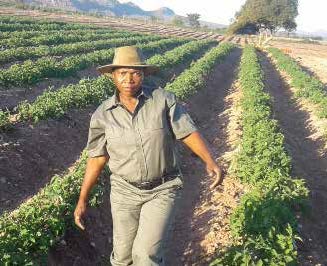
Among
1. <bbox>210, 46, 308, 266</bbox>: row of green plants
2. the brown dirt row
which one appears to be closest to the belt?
the brown dirt row

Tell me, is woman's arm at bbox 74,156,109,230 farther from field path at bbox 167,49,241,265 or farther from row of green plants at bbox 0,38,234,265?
field path at bbox 167,49,241,265

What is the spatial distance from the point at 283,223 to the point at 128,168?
2950mm

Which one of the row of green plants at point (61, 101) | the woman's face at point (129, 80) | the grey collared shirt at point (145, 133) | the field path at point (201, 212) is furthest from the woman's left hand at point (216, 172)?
the row of green plants at point (61, 101)

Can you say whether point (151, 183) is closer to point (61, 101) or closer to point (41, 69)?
point (61, 101)

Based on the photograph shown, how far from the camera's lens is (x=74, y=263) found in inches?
237

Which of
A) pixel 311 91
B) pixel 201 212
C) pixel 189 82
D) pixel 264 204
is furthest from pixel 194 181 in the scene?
pixel 311 91

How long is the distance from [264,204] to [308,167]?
4.78 meters

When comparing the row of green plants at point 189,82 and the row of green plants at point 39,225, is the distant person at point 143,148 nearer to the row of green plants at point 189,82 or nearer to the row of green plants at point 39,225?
the row of green plants at point 39,225

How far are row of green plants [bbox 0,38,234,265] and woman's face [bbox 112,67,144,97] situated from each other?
6.68 ft

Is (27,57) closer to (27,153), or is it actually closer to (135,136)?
(27,153)

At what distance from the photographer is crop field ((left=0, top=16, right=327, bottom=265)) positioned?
582 centimetres

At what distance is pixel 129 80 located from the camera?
433 centimetres

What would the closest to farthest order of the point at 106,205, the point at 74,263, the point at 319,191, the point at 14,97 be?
the point at 74,263 < the point at 106,205 < the point at 319,191 < the point at 14,97

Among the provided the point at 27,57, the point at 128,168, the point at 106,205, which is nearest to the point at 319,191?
the point at 106,205
